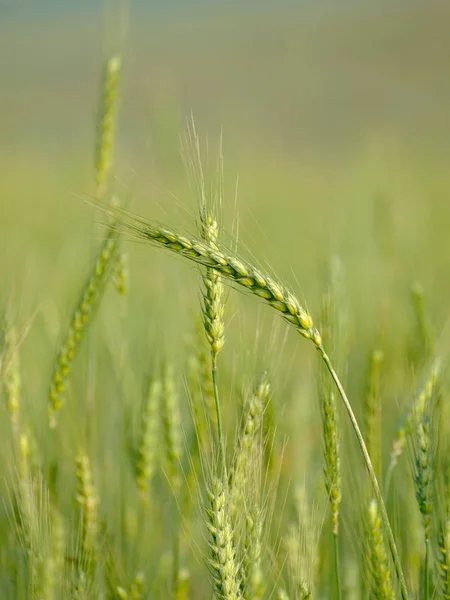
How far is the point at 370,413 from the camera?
175 cm

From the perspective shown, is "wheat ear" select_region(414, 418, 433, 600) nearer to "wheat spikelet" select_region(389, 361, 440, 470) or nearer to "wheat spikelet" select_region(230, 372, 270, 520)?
"wheat spikelet" select_region(389, 361, 440, 470)

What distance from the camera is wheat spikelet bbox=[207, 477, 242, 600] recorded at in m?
1.10

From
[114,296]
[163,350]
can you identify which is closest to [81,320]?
[163,350]

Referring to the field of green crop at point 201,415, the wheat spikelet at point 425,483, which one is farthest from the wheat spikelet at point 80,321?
the wheat spikelet at point 425,483

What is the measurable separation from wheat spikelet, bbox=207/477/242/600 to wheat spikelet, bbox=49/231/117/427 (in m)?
0.54

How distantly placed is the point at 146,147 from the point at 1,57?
80.6 ft

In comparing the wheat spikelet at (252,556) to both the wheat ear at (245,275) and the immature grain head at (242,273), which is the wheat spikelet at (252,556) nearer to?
the wheat ear at (245,275)

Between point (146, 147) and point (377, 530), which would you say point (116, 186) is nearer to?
point (146, 147)

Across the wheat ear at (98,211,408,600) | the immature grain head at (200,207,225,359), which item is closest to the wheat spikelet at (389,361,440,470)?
the wheat ear at (98,211,408,600)

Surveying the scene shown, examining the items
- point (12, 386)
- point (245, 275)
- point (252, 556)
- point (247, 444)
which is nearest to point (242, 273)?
point (245, 275)

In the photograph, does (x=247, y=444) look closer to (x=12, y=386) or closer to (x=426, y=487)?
(x=426, y=487)

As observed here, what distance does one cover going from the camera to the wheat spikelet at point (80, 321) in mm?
1568

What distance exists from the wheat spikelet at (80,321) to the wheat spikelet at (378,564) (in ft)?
2.19

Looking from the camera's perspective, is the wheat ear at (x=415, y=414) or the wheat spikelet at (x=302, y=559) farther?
the wheat ear at (x=415, y=414)
